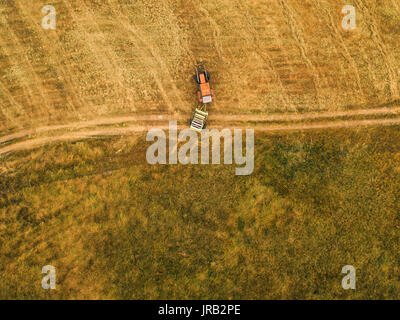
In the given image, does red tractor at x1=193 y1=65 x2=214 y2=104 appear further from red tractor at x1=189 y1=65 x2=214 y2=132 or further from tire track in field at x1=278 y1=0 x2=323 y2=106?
tire track in field at x1=278 y1=0 x2=323 y2=106

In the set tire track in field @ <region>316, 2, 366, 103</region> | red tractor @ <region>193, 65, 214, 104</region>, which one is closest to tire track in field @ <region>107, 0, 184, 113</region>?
red tractor @ <region>193, 65, 214, 104</region>

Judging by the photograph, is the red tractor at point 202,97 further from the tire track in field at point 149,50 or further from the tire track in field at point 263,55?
the tire track in field at point 263,55

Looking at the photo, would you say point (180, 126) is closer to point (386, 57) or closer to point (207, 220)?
point (207, 220)

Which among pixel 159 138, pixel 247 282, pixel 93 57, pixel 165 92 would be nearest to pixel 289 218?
pixel 247 282

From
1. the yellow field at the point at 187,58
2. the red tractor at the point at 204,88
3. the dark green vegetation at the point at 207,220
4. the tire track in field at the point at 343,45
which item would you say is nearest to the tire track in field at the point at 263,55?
the yellow field at the point at 187,58

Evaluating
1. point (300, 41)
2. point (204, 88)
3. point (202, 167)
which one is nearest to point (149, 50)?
point (204, 88)

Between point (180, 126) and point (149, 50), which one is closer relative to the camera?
point (149, 50)
